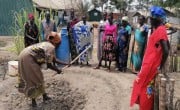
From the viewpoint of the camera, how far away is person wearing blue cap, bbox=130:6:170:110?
4723mm

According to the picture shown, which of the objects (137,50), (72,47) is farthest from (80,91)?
(72,47)

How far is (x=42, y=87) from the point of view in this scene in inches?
257

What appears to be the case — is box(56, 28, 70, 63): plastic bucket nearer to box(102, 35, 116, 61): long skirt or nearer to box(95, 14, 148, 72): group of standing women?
box(95, 14, 148, 72): group of standing women

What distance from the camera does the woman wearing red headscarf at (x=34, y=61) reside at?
609 centimetres

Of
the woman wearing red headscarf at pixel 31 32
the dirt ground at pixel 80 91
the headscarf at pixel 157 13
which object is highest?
the headscarf at pixel 157 13

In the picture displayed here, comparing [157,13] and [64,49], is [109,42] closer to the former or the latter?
[64,49]

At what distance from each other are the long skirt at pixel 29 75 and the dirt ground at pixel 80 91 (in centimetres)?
43

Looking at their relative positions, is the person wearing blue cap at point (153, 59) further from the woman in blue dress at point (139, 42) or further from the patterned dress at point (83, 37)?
the patterned dress at point (83, 37)

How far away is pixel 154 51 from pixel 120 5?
4487 centimetres

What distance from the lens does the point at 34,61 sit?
6.22 metres

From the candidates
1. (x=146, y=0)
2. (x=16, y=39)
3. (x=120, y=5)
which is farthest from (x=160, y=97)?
(x=146, y=0)

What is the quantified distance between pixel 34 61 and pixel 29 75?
27 centimetres

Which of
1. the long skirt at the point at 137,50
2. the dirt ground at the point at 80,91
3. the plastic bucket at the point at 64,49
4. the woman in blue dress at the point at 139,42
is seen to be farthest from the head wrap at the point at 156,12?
the plastic bucket at the point at 64,49

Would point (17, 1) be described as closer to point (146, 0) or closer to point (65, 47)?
point (65, 47)
